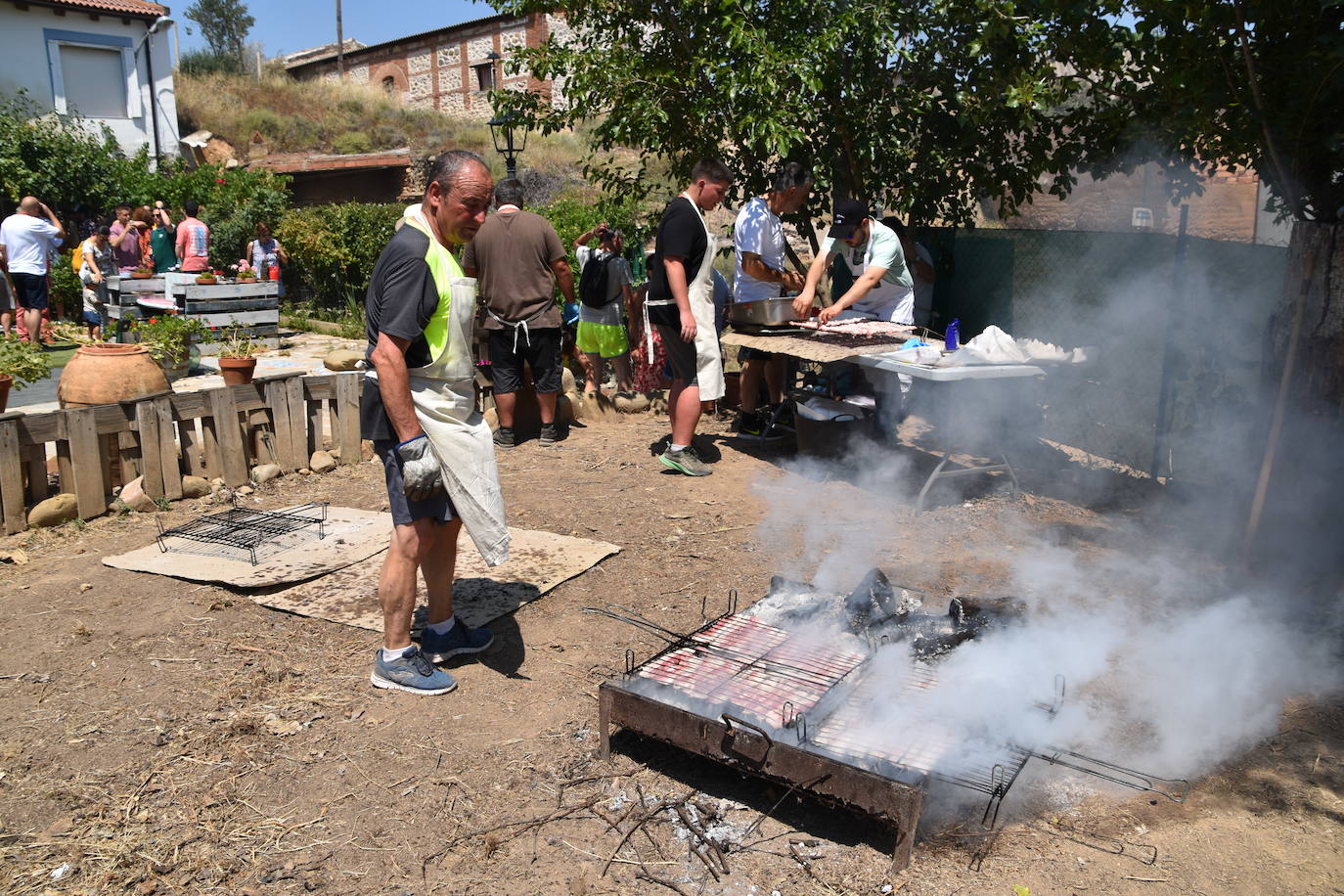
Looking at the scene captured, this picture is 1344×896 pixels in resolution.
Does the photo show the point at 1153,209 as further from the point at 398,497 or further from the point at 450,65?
the point at 450,65

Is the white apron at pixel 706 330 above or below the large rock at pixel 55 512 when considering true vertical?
above

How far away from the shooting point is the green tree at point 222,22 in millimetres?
50594

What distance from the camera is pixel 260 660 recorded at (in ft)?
13.5

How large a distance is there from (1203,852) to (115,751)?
11.9ft

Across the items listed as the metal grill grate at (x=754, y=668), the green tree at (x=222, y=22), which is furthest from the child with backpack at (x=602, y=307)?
the green tree at (x=222, y=22)

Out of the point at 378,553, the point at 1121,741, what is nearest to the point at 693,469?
the point at 378,553

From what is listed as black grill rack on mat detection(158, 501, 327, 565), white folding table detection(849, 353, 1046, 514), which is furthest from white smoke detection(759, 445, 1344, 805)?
black grill rack on mat detection(158, 501, 327, 565)

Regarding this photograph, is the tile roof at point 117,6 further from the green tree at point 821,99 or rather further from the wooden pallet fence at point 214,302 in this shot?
the green tree at point 821,99

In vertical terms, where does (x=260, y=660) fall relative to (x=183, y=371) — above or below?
below

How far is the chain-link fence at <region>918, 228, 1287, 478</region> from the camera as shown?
6.46 metres

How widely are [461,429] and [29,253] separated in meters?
10.3

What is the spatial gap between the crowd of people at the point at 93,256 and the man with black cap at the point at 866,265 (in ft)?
20.0

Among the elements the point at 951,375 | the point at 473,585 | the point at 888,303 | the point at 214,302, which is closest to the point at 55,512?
the point at 473,585

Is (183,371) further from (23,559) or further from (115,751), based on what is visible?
(115,751)
